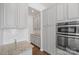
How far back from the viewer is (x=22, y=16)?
75.2 inches

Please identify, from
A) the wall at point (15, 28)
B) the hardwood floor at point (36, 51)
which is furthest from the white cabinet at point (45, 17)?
the hardwood floor at point (36, 51)

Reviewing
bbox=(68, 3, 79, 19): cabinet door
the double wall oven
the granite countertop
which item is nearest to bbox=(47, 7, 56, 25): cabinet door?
the double wall oven

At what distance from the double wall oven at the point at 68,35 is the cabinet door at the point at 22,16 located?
58cm

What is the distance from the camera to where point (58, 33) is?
6.27 ft

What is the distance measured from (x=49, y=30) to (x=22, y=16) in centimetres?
Answer: 54

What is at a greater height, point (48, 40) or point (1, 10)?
point (1, 10)

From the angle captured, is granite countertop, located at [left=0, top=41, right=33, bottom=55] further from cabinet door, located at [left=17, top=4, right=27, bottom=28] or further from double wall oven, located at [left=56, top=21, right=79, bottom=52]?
double wall oven, located at [left=56, top=21, right=79, bottom=52]

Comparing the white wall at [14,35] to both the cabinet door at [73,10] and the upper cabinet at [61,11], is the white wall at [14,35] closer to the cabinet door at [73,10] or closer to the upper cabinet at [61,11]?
the upper cabinet at [61,11]

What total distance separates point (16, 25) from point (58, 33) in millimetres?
753

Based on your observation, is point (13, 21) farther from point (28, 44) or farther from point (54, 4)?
point (54, 4)

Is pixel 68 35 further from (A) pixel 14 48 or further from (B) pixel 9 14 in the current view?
(B) pixel 9 14

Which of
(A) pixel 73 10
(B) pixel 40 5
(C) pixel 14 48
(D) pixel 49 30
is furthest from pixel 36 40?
(A) pixel 73 10

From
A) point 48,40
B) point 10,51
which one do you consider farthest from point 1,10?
point 48,40
